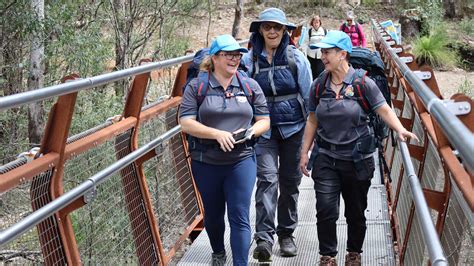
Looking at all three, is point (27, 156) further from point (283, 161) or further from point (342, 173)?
point (283, 161)

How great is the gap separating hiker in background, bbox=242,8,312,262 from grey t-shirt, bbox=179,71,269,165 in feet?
2.05

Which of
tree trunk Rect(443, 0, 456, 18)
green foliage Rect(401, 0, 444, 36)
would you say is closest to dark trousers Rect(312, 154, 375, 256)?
green foliage Rect(401, 0, 444, 36)

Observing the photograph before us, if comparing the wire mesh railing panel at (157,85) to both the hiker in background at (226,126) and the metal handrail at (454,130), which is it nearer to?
the hiker in background at (226,126)

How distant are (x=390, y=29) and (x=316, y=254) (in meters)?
10.7

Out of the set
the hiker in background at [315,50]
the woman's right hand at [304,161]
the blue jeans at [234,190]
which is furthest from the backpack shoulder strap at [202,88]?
the hiker in background at [315,50]

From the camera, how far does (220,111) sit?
495cm

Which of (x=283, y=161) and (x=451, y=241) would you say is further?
(x=283, y=161)

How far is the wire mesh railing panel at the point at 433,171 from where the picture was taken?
4.21 m

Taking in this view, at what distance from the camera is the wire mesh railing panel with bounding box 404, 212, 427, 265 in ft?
13.8

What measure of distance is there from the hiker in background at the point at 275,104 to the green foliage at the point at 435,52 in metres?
19.6

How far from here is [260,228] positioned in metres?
5.89

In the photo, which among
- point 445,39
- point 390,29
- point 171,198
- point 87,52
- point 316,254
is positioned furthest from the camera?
point 445,39

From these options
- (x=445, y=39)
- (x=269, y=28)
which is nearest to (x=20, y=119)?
(x=269, y=28)

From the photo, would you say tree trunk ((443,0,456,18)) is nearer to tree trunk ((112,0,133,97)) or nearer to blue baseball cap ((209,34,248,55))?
tree trunk ((112,0,133,97))
